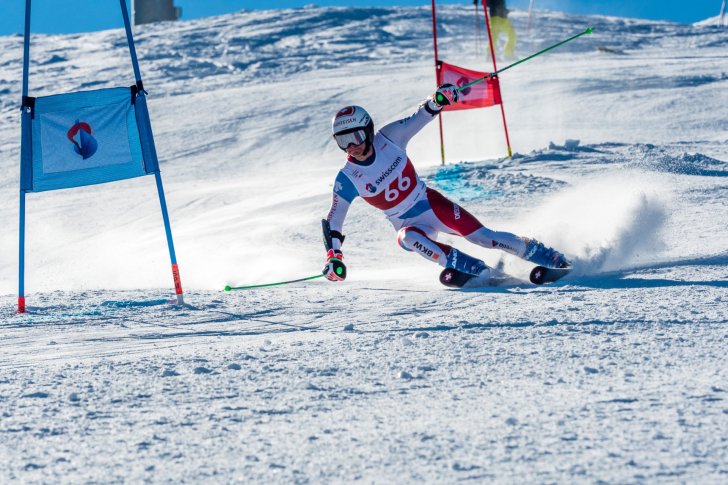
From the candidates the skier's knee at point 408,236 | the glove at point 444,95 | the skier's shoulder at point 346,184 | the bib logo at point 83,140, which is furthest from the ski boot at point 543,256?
the bib logo at point 83,140

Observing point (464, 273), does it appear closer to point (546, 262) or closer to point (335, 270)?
point (546, 262)

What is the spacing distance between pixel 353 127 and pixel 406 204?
786 millimetres

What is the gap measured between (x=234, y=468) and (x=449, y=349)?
142 centimetres

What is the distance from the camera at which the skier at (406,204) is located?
5.19m

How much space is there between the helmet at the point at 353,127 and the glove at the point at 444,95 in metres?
0.60

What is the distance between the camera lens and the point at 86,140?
17.4 feet

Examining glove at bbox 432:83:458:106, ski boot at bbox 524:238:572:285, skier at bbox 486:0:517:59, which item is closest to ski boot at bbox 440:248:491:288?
ski boot at bbox 524:238:572:285

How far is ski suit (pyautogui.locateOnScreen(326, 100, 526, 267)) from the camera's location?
5328 millimetres

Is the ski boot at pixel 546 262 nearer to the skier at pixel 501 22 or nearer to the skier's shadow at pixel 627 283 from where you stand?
the skier's shadow at pixel 627 283

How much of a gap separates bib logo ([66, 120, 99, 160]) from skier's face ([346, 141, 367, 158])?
1.96m

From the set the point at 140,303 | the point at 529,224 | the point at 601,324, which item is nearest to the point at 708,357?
the point at 601,324

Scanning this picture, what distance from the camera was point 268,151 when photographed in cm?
1506

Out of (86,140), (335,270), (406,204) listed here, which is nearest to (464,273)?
(406,204)

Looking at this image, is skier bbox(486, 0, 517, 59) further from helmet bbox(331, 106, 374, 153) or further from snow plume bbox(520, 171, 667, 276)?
helmet bbox(331, 106, 374, 153)
